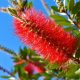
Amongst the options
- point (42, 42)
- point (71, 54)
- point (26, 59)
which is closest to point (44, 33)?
point (42, 42)

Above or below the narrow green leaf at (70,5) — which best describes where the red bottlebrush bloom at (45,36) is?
below

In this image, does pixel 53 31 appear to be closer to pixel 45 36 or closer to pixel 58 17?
pixel 45 36

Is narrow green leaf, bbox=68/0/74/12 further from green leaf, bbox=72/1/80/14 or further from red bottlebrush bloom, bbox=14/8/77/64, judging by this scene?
red bottlebrush bloom, bbox=14/8/77/64

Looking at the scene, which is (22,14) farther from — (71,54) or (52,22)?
(71,54)

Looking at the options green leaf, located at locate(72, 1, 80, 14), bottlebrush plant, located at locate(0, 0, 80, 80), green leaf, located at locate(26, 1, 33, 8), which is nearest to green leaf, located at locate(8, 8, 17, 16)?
bottlebrush plant, located at locate(0, 0, 80, 80)

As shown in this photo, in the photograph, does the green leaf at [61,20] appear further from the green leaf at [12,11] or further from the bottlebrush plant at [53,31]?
the green leaf at [12,11]

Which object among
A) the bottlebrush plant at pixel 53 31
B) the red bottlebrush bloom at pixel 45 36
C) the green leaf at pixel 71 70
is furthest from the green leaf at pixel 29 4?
the green leaf at pixel 71 70

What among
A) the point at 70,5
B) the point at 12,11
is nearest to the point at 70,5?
the point at 70,5

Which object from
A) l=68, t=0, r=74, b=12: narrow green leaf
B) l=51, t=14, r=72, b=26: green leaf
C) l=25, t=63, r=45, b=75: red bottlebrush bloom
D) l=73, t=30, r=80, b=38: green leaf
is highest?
l=68, t=0, r=74, b=12: narrow green leaf
